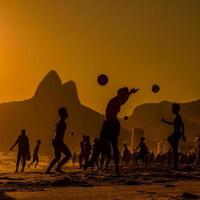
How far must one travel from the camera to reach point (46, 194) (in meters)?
8.27

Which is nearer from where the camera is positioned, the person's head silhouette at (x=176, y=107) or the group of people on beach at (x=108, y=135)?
the group of people on beach at (x=108, y=135)

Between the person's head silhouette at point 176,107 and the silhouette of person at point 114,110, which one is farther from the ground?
the person's head silhouette at point 176,107

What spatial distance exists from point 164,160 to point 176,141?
30.1 metres

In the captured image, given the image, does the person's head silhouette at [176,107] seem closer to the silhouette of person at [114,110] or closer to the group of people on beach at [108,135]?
the group of people on beach at [108,135]

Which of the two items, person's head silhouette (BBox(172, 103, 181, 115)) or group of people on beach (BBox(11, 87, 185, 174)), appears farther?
person's head silhouette (BBox(172, 103, 181, 115))

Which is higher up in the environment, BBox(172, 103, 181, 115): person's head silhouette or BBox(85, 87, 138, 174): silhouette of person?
BBox(172, 103, 181, 115): person's head silhouette

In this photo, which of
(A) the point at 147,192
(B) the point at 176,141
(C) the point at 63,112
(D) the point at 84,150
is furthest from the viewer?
(D) the point at 84,150

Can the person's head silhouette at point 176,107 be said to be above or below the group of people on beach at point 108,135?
above

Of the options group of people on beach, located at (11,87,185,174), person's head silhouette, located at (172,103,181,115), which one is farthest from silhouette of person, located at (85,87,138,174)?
person's head silhouette, located at (172,103,181,115)

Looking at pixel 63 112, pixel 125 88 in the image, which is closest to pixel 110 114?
pixel 125 88

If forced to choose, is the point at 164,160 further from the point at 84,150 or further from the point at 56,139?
the point at 56,139

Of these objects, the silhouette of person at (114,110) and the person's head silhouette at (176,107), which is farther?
Answer: the person's head silhouette at (176,107)

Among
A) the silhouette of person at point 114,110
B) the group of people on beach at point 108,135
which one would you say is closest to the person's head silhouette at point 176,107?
the group of people on beach at point 108,135

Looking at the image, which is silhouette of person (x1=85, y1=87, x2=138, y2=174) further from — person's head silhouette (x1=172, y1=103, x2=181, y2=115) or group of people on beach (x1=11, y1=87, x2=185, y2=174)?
person's head silhouette (x1=172, y1=103, x2=181, y2=115)
